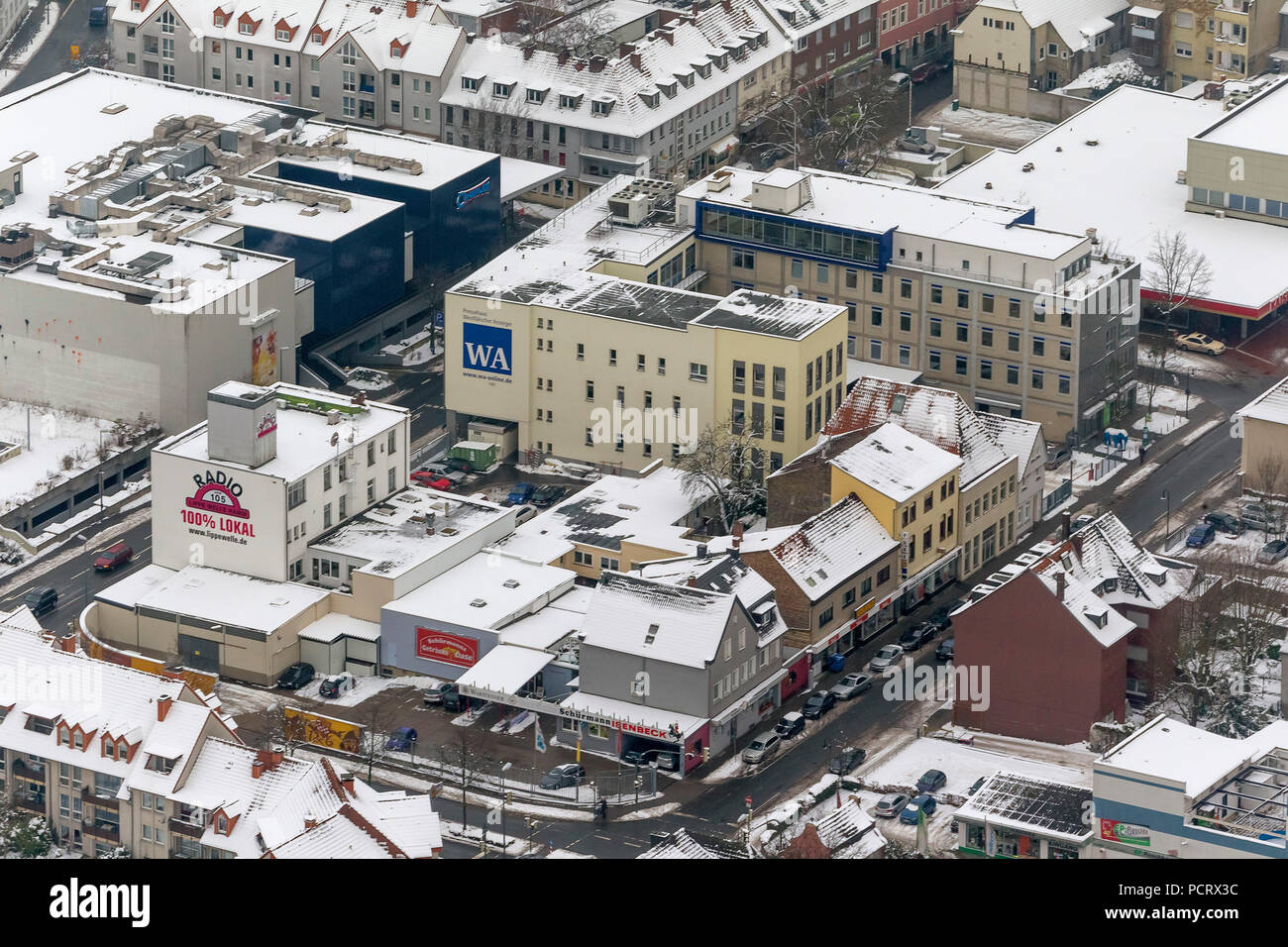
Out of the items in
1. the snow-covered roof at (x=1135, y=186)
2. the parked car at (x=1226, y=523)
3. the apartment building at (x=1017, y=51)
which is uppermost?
the apartment building at (x=1017, y=51)

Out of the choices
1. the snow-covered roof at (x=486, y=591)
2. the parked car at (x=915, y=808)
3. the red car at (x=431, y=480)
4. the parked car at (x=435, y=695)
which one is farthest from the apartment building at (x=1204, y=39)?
the parked car at (x=915, y=808)

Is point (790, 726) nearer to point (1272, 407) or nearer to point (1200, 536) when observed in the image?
point (1200, 536)

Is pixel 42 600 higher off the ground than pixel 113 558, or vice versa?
pixel 113 558

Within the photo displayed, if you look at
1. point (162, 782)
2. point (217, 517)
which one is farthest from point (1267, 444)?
point (162, 782)

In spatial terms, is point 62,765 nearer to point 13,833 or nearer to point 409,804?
point 13,833

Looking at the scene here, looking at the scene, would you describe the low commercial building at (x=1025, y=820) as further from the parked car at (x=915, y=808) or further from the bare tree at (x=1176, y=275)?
the bare tree at (x=1176, y=275)

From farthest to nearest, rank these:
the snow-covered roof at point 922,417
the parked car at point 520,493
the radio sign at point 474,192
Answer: the radio sign at point 474,192
the parked car at point 520,493
the snow-covered roof at point 922,417
